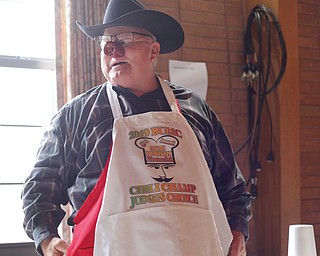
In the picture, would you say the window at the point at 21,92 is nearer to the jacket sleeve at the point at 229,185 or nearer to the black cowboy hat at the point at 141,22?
the black cowboy hat at the point at 141,22

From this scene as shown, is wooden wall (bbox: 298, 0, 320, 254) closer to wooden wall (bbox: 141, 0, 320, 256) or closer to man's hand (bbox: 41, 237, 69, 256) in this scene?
wooden wall (bbox: 141, 0, 320, 256)

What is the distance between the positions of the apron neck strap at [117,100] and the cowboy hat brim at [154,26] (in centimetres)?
15

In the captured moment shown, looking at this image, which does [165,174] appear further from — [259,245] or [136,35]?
[259,245]

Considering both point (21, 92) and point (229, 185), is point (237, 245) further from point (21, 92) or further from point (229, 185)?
point (21, 92)

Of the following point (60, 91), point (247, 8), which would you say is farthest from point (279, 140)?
point (60, 91)

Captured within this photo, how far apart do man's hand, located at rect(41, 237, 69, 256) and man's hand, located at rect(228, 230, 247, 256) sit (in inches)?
19.3

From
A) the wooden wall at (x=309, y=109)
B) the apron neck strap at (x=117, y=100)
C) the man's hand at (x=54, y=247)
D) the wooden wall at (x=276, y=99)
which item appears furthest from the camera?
the wooden wall at (x=309, y=109)

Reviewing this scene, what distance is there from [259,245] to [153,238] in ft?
5.10

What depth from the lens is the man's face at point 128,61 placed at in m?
1.45

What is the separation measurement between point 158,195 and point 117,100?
311mm

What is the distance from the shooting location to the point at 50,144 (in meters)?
1.40

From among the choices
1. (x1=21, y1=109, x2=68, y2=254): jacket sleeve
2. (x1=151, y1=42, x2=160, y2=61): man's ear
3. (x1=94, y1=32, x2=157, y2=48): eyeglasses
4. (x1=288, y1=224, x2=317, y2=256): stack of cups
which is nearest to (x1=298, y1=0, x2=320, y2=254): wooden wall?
(x1=288, y1=224, x2=317, y2=256): stack of cups

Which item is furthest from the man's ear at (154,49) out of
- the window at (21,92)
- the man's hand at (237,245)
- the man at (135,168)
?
the window at (21,92)

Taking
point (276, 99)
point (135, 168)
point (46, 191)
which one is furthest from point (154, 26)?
point (276, 99)
